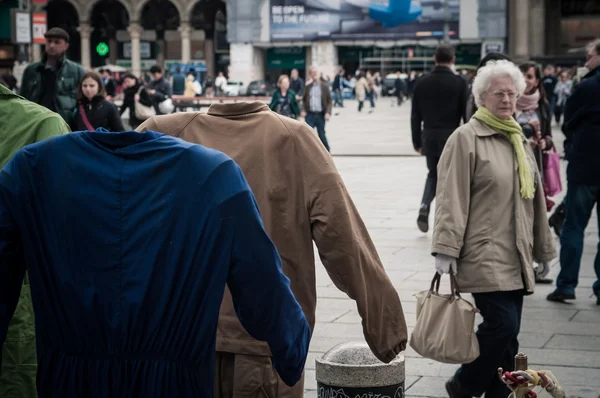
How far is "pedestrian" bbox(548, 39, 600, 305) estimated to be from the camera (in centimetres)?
759

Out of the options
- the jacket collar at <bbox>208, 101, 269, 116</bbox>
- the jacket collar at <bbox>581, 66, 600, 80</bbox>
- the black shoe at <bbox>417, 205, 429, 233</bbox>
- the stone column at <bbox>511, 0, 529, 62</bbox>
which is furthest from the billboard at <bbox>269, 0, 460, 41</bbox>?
the jacket collar at <bbox>208, 101, 269, 116</bbox>

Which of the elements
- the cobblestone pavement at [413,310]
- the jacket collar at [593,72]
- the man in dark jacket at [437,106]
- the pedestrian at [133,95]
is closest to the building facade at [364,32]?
the pedestrian at [133,95]

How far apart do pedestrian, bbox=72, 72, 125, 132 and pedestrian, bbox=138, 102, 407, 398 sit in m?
5.71

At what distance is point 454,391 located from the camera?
16.5 feet

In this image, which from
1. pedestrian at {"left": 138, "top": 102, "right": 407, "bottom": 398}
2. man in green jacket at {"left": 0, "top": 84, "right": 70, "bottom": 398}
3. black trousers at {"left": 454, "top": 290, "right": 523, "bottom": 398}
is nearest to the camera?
pedestrian at {"left": 138, "top": 102, "right": 407, "bottom": 398}

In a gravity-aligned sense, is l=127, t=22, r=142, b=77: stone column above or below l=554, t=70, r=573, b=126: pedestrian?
above

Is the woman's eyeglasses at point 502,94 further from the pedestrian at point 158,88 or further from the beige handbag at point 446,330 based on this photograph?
the pedestrian at point 158,88

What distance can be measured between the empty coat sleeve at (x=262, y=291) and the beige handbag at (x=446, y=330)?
2.24m

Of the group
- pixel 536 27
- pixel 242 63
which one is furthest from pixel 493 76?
pixel 242 63

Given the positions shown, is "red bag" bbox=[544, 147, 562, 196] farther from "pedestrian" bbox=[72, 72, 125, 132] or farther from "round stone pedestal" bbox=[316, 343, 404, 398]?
"round stone pedestal" bbox=[316, 343, 404, 398]

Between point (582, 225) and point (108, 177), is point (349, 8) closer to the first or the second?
point (582, 225)

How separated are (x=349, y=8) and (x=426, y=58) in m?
5.31

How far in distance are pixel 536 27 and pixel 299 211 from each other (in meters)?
59.5

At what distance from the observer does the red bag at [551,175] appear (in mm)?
8617
